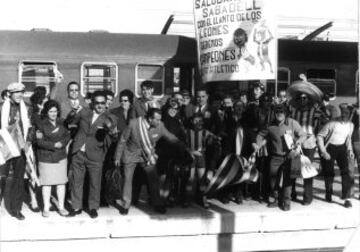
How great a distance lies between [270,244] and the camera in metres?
6.85

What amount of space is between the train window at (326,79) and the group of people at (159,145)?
358 centimetres

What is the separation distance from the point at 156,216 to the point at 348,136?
2.95 m

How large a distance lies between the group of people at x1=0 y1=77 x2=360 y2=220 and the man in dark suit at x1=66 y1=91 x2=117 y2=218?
12mm

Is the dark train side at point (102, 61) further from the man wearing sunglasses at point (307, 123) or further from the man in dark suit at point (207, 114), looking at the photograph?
the man in dark suit at point (207, 114)

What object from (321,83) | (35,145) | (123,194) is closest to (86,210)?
(123,194)

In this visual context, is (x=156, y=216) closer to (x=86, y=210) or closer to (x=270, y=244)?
(x=86, y=210)

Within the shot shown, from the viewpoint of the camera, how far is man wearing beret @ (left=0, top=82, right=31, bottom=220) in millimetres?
6410

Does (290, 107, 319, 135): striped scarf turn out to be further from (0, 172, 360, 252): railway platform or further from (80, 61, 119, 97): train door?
(80, 61, 119, 97): train door

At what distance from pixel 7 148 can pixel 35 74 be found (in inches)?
155

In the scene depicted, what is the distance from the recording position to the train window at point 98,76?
33.7ft

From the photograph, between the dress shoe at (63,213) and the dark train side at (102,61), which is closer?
the dress shoe at (63,213)

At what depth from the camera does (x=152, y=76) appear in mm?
10531

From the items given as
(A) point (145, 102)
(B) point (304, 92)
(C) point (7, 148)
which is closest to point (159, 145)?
(A) point (145, 102)

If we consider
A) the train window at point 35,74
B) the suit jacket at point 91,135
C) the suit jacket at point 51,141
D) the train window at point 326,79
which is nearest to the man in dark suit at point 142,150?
the suit jacket at point 91,135
